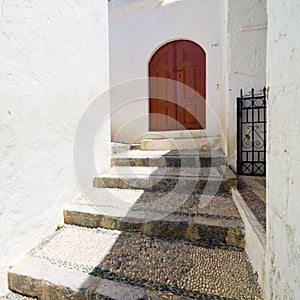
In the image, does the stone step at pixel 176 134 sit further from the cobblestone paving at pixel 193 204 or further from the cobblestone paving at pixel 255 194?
the cobblestone paving at pixel 193 204

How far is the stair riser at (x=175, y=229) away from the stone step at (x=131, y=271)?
6cm

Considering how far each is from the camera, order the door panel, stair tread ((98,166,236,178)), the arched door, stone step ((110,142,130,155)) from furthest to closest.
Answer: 1. the door panel
2. the arched door
3. stone step ((110,142,130,155))
4. stair tread ((98,166,236,178))

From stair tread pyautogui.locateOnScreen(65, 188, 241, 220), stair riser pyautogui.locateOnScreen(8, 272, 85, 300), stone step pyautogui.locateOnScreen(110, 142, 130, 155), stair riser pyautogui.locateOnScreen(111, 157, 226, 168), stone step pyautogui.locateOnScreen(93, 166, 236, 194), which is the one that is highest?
stone step pyautogui.locateOnScreen(110, 142, 130, 155)

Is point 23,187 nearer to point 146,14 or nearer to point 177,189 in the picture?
point 177,189

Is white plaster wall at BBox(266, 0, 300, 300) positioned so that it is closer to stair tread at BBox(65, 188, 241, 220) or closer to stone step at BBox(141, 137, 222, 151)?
stair tread at BBox(65, 188, 241, 220)

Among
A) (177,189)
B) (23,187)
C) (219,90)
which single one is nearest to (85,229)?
(23,187)

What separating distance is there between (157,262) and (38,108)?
137 centimetres

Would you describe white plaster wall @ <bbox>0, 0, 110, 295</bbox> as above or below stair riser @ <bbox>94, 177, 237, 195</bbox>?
above

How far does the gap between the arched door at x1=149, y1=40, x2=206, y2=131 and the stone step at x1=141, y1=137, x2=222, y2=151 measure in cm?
57

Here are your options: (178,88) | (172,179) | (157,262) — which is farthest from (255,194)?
(178,88)

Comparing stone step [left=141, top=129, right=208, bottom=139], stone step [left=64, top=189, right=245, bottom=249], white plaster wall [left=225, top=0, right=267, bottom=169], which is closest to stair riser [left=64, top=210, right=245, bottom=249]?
stone step [left=64, top=189, right=245, bottom=249]

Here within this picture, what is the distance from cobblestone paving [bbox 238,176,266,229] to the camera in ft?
4.77

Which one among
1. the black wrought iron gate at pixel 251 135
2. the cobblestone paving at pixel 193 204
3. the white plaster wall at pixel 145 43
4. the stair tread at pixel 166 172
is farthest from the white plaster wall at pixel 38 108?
the white plaster wall at pixel 145 43

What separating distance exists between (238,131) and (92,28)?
1.99 meters
